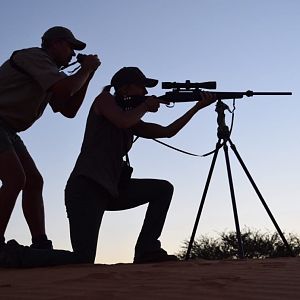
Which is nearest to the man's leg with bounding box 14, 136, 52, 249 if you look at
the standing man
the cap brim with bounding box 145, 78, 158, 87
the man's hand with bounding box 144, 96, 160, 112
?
the standing man

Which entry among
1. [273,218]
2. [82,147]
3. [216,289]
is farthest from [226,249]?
[216,289]

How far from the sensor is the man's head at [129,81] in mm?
5273

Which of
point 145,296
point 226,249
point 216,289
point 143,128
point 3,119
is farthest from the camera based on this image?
point 226,249

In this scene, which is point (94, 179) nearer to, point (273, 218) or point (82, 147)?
point (82, 147)

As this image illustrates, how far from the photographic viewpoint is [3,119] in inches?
184

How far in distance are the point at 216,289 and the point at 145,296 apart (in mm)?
376

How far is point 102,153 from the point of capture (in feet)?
16.4

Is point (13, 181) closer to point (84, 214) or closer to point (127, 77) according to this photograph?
point (84, 214)

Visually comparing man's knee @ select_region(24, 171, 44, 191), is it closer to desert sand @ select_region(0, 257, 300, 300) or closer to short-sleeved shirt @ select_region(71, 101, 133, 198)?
short-sleeved shirt @ select_region(71, 101, 133, 198)

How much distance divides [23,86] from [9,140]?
1.44ft

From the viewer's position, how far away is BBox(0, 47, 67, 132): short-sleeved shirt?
15.1 ft

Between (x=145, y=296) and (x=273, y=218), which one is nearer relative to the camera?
(x=145, y=296)

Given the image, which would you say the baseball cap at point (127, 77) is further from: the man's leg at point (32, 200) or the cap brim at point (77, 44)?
the man's leg at point (32, 200)

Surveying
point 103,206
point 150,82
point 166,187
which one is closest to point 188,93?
point 150,82
